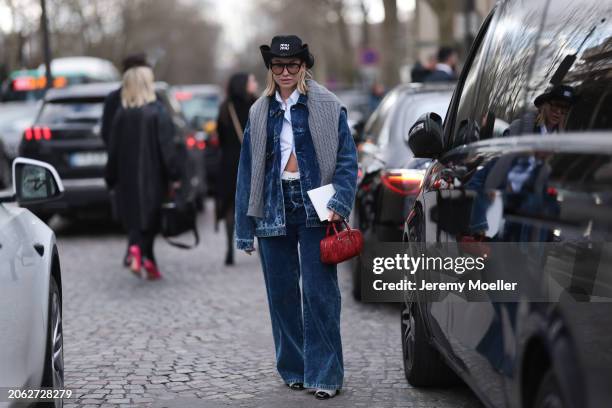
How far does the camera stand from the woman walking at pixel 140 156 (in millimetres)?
10789

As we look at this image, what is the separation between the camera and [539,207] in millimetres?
3643

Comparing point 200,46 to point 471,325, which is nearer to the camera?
point 471,325

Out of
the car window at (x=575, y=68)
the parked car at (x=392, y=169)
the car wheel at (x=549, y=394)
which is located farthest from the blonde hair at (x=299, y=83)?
the car wheel at (x=549, y=394)


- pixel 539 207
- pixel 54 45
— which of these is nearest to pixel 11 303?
pixel 539 207

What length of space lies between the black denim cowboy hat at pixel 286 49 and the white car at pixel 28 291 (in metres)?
1.37

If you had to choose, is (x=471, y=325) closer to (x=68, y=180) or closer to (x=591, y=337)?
(x=591, y=337)

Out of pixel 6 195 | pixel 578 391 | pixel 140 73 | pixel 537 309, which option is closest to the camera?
pixel 578 391

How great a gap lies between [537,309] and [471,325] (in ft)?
2.92

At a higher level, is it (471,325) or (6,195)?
(6,195)

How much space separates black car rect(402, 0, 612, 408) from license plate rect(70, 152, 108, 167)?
9150 mm

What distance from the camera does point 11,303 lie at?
4.38m

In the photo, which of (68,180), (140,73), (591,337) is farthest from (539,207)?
(68,180)

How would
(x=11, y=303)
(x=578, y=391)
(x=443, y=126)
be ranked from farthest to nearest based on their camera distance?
1. (x=443, y=126)
2. (x=11, y=303)
3. (x=578, y=391)

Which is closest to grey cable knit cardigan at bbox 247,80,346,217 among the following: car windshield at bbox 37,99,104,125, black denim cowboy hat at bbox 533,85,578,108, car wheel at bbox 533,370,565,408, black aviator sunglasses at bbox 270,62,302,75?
black aviator sunglasses at bbox 270,62,302,75
